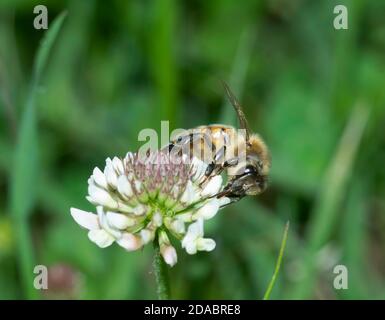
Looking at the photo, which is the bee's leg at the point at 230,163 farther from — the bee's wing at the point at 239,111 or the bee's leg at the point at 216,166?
the bee's wing at the point at 239,111

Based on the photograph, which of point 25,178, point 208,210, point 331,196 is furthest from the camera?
point 331,196

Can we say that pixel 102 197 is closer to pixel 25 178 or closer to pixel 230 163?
pixel 230 163

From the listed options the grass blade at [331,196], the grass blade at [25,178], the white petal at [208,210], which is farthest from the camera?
the grass blade at [331,196]

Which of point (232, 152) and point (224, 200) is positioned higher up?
point (232, 152)

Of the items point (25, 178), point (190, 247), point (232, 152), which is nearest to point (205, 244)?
point (190, 247)

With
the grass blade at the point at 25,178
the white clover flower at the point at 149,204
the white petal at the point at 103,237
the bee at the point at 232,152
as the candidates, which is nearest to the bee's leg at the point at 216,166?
the bee at the point at 232,152

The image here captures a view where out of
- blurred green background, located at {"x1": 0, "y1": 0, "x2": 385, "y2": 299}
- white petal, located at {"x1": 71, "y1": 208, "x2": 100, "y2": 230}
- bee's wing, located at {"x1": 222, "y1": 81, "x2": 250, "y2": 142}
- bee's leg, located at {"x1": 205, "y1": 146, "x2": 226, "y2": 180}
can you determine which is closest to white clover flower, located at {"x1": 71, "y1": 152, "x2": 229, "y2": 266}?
white petal, located at {"x1": 71, "y1": 208, "x2": 100, "y2": 230}

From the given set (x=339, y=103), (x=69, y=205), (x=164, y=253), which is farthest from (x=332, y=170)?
(x=164, y=253)
